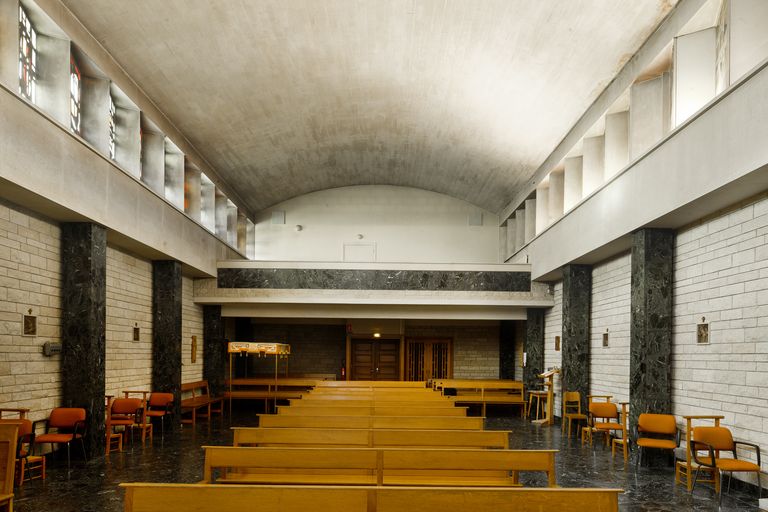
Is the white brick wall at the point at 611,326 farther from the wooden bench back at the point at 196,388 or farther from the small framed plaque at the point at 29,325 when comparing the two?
the small framed plaque at the point at 29,325

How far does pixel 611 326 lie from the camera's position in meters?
12.0

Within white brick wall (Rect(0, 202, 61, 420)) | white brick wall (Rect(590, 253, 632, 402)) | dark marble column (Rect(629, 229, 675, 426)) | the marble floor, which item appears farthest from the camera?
white brick wall (Rect(590, 253, 632, 402))

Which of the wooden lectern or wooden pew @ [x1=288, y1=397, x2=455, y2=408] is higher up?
wooden pew @ [x1=288, y1=397, x2=455, y2=408]

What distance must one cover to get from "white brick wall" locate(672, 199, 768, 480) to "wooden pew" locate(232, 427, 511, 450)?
340 centimetres

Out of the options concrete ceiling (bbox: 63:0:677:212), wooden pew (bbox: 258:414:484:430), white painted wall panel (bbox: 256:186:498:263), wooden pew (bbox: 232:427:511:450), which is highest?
concrete ceiling (bbox: 63:0:677:212)

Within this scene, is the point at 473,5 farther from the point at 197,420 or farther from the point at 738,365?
the point at 197,420

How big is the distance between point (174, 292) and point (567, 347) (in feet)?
26.1

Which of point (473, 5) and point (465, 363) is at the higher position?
point (473, 5)

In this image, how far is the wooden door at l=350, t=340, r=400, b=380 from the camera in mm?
21031

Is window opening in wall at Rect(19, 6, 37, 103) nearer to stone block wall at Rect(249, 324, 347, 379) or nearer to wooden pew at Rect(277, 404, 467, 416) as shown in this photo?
wooden pew at Rect(277, 404, 467, 416)

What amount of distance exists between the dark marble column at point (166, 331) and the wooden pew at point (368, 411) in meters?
5.71

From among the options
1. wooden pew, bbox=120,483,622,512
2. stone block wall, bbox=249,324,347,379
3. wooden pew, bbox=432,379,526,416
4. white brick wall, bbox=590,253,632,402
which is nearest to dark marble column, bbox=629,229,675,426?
white brick wall, bbox=590,253,632,402

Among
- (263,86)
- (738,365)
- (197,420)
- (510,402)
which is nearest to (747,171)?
(738,365)

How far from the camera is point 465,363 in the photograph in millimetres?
20781
